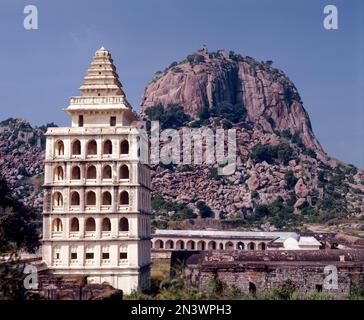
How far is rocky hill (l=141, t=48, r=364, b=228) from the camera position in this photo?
115125mm

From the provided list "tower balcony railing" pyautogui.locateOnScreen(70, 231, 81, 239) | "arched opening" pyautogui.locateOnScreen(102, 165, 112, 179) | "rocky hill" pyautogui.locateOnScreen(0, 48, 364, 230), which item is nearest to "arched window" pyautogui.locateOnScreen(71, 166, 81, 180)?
"arched opening" pyautogui.locateOnScreen(102, 165, 112, 179)

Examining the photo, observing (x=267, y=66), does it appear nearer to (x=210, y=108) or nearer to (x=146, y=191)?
(x=210, y=108)

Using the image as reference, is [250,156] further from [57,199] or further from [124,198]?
[57,199]

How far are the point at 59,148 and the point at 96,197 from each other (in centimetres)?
357

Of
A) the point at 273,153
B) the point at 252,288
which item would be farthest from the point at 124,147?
the point at 273,153

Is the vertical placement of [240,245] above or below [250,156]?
below

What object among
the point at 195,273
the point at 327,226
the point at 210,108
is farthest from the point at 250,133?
the point at 195,273

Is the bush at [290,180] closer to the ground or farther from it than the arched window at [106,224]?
farther from it

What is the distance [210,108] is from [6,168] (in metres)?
50.7

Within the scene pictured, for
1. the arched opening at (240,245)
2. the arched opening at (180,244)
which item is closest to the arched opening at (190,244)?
the arched opening at (180,244)

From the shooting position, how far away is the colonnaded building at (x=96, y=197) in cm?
3903

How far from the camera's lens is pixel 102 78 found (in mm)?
42125

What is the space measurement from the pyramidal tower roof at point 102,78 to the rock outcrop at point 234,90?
107m

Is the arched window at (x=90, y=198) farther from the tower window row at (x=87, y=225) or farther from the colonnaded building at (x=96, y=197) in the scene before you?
the tower window row at (x=87, y=225)
